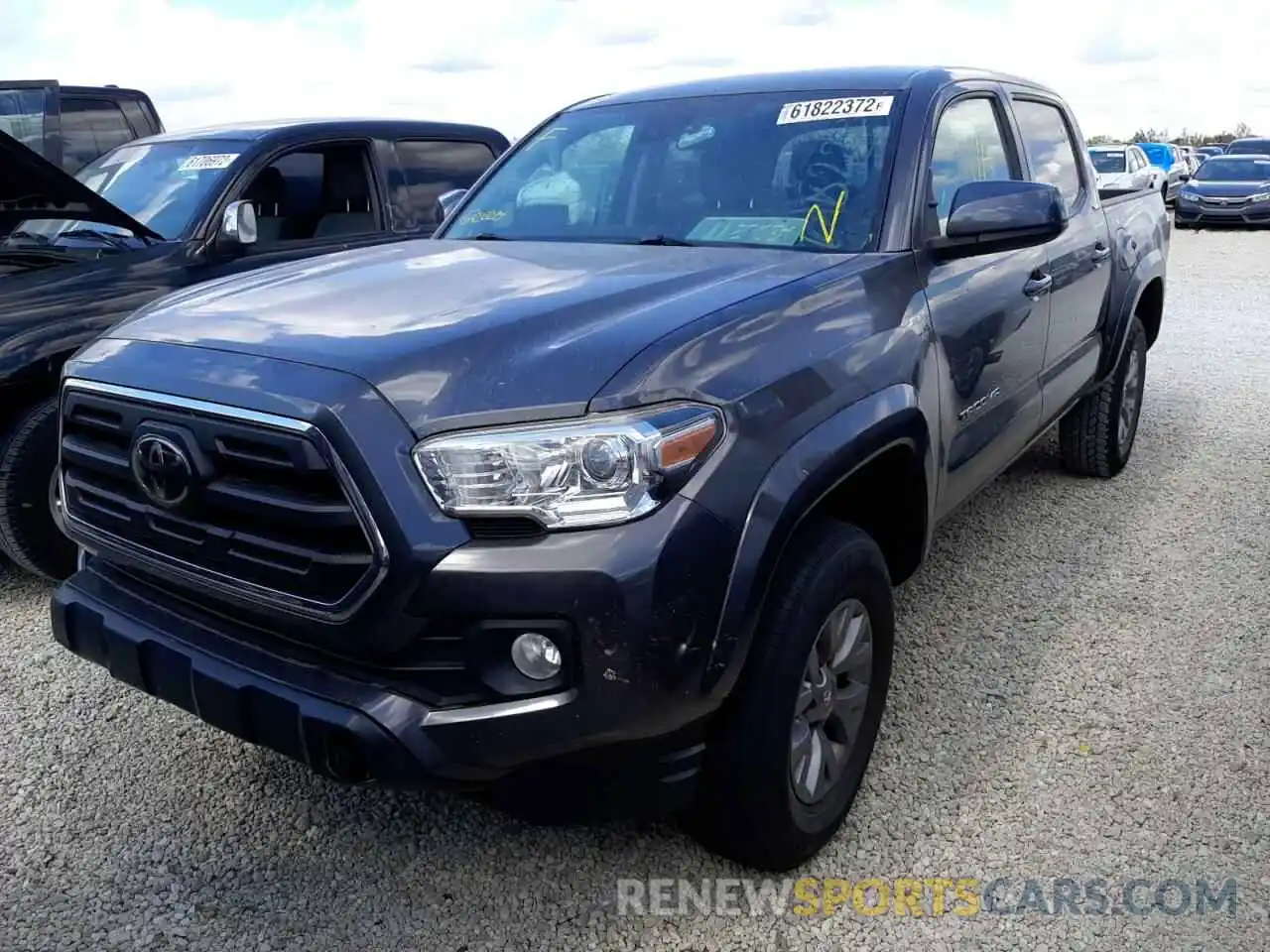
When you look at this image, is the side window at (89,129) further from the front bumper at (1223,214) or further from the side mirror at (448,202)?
the front bumper at (1223,214)

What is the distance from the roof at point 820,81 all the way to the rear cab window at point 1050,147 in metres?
0.42

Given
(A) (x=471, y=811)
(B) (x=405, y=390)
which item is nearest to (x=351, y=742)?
(B) (x=405, y=390)

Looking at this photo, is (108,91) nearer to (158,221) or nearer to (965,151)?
(158,221)

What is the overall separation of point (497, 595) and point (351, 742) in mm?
402

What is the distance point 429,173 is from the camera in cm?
607

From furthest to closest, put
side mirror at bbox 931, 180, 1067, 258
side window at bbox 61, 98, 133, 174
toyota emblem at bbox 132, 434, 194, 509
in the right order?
side window at bbox 61, 98, 133, 174 → side mirror at bbox 931, 180, 1067, 258 → toyota emblem at bbox 132, 434, 194, 509

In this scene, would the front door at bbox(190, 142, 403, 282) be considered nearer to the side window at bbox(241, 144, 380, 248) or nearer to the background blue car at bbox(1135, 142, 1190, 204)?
the side window at bbox(241, 144, 380, 248)

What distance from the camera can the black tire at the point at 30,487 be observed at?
3988 millimetres

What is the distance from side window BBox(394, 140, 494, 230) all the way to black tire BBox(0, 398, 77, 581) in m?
2.31

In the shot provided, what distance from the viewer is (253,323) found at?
246cm

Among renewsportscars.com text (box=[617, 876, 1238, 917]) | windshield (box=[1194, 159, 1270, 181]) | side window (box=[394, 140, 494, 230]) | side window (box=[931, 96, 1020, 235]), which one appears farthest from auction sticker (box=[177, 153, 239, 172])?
windshield (box=[1194, 159, 1270, 181])

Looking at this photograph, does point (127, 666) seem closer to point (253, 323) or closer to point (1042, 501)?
point (253, 323)

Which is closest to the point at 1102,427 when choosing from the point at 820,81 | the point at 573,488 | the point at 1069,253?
the point at 1069,253

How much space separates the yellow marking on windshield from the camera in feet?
10.1
